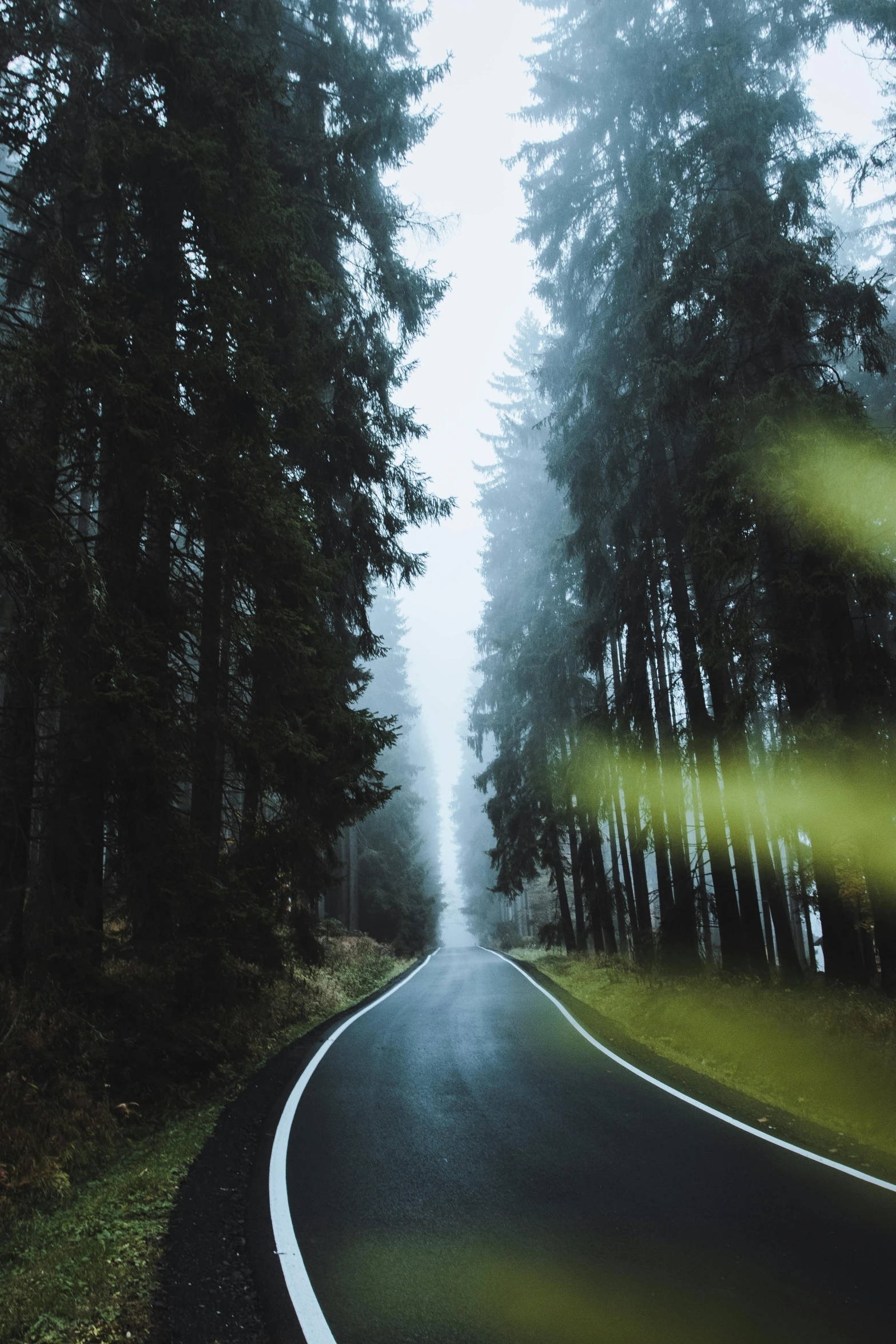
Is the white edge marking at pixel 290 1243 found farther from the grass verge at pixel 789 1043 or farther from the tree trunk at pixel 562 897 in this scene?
the tree trunk at pixel 562 897

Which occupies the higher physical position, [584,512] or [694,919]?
[584,512]

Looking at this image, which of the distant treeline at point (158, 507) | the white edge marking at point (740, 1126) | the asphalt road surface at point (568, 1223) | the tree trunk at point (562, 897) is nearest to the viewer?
the asphalt road surface at point (568, 1223)

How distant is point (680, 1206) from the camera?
530 cm

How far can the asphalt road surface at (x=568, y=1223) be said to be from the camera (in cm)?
397

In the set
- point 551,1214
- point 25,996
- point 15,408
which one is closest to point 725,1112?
point 551,1214

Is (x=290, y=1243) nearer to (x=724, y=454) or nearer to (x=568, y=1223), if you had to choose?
(x=568, y=1223)

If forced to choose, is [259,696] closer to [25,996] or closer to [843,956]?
[25,996]

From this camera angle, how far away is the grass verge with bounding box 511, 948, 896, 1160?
7.59 metres

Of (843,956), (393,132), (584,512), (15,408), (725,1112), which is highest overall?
(393,132)

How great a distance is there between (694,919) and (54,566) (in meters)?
12.4

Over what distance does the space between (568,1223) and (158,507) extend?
7.50 meters

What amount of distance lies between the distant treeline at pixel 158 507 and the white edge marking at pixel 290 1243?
1903 mm

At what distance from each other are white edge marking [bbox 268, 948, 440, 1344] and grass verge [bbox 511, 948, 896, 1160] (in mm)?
4421

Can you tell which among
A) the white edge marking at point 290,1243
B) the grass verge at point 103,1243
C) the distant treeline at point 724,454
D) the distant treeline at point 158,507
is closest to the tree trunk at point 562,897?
the distant treeline at point 724,454
